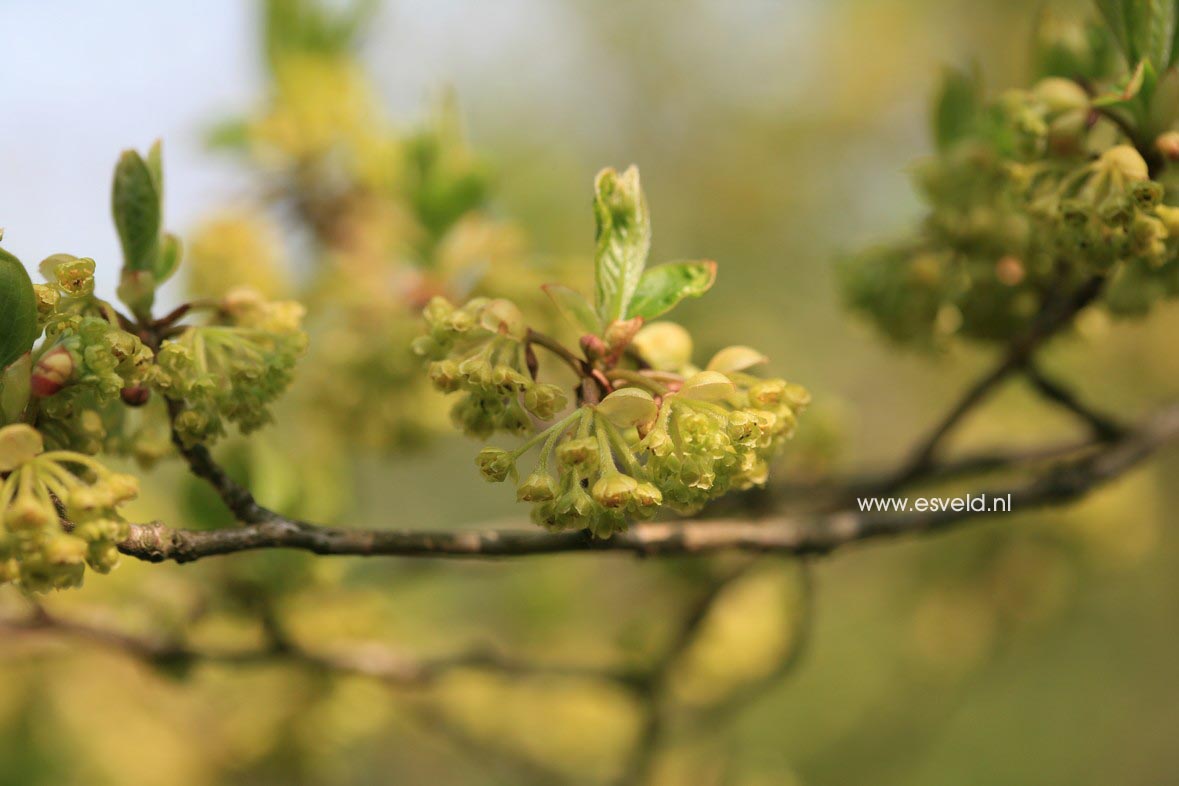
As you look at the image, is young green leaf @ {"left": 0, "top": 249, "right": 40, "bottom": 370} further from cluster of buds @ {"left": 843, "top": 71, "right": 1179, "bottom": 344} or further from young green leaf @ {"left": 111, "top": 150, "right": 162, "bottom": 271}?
cluster of buds @ {"left": 843, "top": 71, "right": 1179, "bottom": 344}

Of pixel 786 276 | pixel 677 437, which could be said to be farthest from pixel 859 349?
pixel 677 437

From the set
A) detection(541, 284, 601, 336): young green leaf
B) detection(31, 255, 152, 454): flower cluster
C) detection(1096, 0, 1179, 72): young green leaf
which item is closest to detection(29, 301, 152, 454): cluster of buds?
detection(31, 255, 152, 454): flower cluster

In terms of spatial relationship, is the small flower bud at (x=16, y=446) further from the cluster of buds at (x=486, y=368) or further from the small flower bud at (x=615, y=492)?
the small flower bud at (x=615, y=492)

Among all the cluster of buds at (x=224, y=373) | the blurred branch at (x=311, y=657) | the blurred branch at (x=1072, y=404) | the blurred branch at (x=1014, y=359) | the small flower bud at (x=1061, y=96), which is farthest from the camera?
the blurred branch at (x=311, y=657)

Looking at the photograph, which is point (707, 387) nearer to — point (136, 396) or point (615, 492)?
point (615, 492)

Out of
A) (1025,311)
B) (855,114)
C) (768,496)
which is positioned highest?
(855,114)

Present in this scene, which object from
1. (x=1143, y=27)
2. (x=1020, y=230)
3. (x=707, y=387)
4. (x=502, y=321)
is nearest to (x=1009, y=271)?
(x=1020, y=230)

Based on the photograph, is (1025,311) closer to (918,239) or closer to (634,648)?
(918,239)

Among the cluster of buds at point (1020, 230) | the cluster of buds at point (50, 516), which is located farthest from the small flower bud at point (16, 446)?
the cluster of buds at point (1020, 230)
